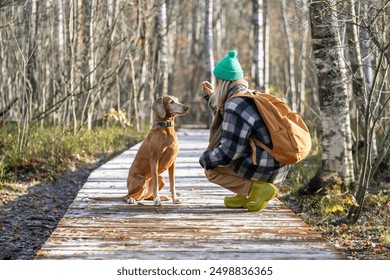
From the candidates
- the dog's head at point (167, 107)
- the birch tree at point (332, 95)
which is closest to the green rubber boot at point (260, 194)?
the dog's head at point (167, 107)

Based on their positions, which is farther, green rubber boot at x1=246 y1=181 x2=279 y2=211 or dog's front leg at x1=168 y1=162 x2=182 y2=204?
dog's front leg at x1=168 y1=162 x2=182 y2=204

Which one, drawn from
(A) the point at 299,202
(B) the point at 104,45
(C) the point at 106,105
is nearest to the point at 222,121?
(A) the point at 299,202

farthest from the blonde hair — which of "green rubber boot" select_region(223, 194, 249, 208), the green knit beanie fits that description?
"green rubber boot" select_region(223, 194, 249, 208)

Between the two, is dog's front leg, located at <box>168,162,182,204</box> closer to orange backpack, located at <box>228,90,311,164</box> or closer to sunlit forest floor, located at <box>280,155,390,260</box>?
orange backpack, located at <box>228,90,311,164</box>

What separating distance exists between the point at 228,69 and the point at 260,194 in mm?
1265

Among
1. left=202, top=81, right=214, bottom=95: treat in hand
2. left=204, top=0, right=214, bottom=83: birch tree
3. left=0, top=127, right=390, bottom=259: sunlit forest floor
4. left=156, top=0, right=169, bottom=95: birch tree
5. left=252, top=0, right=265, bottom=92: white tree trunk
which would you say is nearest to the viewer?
left=0, top=127, right=390, bottom=259: sunlit forest floor

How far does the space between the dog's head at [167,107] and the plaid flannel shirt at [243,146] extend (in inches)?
19.8

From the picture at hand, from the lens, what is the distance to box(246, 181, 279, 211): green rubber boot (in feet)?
19.6

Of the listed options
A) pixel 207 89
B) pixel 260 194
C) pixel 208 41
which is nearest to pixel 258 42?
pixel 208 41

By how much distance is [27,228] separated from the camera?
22.8ft

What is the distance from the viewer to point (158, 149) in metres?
6.12

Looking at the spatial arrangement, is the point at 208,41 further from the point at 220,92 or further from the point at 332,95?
the point at 220,92

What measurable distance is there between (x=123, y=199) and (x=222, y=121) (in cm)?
146

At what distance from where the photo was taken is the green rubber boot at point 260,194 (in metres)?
5.96
